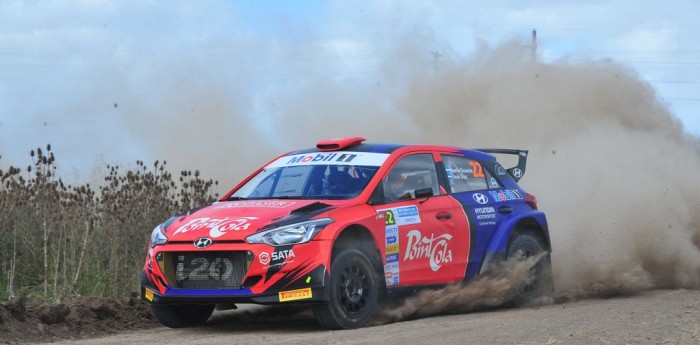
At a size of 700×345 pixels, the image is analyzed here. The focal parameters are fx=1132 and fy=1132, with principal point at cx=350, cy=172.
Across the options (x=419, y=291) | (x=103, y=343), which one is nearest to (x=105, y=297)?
(x=103, y=343)

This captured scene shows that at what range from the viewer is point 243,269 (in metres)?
9.52

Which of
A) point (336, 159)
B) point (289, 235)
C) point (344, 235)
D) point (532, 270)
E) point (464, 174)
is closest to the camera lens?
point (289, 235)

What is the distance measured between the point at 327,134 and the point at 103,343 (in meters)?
13.0

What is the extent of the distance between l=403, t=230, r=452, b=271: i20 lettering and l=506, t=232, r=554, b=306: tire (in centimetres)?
107

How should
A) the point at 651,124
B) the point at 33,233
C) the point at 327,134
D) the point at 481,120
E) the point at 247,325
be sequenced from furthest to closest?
the point at 327,134, the point at 481,120, the point at 651,124, the point at 33,233, the point at 247,325

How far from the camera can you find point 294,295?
9.45 m

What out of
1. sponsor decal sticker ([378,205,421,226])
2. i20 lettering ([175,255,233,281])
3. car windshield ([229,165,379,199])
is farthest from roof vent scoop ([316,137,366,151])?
i20 lettering ([175,255,233,281])

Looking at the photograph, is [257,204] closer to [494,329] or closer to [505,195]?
[494,329]

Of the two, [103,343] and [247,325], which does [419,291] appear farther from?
[103,343]

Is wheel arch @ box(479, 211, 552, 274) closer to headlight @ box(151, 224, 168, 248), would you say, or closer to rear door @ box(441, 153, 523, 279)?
rear door @ box(441, 153, 523, 279)

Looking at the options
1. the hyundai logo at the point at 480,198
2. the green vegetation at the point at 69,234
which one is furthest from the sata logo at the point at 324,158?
the green vegetation at the point at 69,234

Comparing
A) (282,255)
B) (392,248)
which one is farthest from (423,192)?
(282,255)

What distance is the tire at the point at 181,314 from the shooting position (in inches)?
405

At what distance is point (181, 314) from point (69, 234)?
9.30 feet
